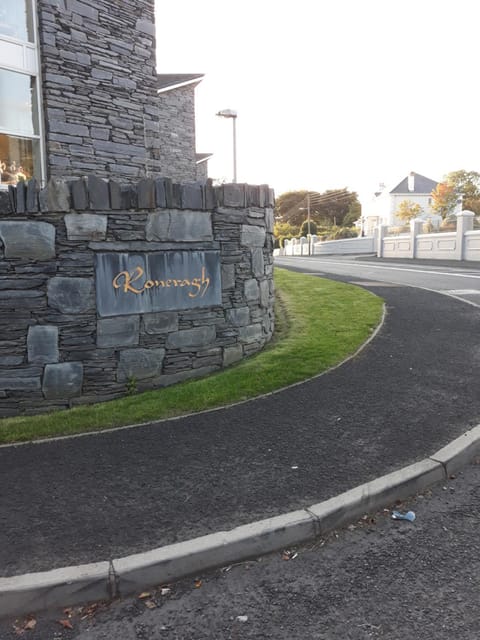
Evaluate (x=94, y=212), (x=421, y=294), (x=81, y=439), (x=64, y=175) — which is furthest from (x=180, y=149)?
(x=81, y=439)

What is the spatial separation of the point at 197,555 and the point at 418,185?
8399 cm

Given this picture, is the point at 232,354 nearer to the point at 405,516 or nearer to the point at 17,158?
the point at 405,516

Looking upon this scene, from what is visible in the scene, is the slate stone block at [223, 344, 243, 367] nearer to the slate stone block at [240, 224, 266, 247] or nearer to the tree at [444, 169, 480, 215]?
the slate stone block at [240, 224, 266, 247]

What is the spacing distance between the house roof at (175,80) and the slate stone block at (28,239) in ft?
42.5

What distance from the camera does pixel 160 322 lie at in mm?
6559

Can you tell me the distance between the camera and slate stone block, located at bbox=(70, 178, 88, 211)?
5.86m

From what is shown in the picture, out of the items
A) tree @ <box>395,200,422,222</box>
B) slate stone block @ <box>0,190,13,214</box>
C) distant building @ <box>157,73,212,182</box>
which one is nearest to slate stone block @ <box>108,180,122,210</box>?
slate stone block @ <box>0,190,13,214</box>

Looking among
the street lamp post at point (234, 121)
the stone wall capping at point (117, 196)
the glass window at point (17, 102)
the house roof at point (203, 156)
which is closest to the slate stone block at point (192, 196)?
the stone wall capping at point (117, 196)

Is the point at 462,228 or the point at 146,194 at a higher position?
the point at 462,228

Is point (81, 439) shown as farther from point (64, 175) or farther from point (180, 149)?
point (180, 149)

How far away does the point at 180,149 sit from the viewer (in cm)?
1778

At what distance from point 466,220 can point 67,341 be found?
28645mm

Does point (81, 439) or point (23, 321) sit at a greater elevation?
point (23, 321)

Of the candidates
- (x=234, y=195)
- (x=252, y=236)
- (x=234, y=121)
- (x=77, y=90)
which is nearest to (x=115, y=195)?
(x=234, y=195)
